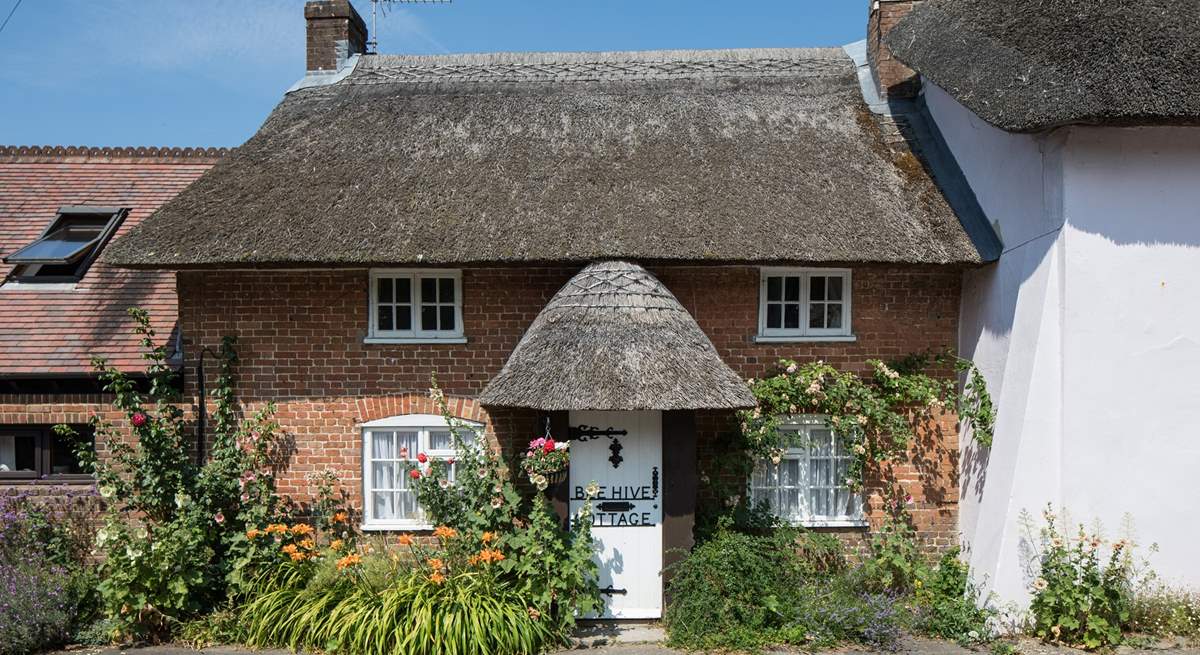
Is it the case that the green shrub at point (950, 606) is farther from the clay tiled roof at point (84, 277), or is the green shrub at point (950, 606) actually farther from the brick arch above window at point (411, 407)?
the clay tiled roof at point (84, 277)

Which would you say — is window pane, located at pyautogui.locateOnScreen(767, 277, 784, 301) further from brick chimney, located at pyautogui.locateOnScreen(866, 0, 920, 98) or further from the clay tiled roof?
the clay tiled roof

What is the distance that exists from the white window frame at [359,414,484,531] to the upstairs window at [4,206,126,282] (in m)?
4.67

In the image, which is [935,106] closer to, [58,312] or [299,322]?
[299,322]

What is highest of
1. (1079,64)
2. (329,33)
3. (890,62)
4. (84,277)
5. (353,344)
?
(329,33)

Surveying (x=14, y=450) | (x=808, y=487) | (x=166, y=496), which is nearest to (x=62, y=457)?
(x=14, y=450)

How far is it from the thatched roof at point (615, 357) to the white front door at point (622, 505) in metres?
0.76

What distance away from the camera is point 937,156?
9414 millimetres

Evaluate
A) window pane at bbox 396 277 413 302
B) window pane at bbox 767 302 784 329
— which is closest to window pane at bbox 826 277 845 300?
window pane at bbox 767 302 784 329

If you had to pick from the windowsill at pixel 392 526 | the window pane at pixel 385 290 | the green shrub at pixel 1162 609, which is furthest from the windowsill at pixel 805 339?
the windowsill at pixel 392 526

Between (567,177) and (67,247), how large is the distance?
6.68m

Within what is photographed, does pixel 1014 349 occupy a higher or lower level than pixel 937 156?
lower

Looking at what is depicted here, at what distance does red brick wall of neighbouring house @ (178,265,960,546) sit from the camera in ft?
28.5

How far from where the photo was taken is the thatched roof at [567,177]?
8180 millimetres

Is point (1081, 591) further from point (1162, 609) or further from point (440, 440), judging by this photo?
point (440, 440)
